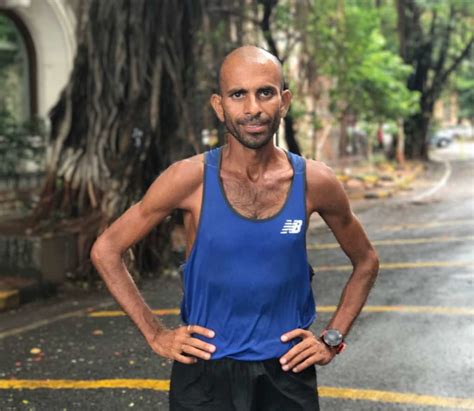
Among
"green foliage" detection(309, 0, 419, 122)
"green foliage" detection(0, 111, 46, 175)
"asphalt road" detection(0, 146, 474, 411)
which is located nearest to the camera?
"asphalt road" detection(0, 146, 474, 411)

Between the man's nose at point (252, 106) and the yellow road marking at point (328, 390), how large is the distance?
9.76ft

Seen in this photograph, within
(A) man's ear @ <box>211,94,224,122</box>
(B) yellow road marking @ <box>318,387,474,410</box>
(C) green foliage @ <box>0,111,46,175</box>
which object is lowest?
(B) yellow road marking @ <box>318,387,474,410</box>

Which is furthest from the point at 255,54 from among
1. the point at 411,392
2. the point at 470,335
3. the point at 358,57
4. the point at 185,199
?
the point at 358,57

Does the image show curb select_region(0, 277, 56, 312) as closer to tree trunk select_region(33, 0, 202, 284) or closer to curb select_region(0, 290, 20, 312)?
curb select_region(0, 290, 20, 312)

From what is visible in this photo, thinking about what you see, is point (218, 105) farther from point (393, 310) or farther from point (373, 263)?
point (393, 310)

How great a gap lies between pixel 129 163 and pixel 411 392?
195 inches

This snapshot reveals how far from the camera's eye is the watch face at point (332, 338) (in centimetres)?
260

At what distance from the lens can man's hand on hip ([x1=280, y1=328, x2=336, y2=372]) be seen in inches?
97.2

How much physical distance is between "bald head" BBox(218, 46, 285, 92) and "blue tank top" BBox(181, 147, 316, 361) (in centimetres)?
29

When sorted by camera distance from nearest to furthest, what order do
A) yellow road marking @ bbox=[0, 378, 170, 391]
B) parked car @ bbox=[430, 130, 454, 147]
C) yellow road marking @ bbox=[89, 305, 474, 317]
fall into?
yellow road marking @ bbox=[0, 378, 170, 391], yellow road marking @ bbox=[89, 305, 474, 317], parked car @ bbox=[430, 130, 454, 147]

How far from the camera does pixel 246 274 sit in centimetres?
244

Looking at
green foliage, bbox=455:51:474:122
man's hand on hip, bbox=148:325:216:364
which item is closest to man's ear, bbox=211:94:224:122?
man's hand on hip, bbox=148:325:216:364

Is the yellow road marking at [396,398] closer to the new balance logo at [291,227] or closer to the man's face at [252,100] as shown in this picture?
the new balance logo at [291,227]

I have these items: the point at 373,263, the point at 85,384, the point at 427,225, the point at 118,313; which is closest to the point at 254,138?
the point at 373,263
